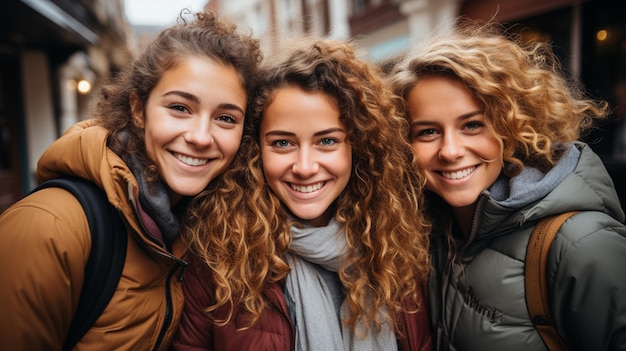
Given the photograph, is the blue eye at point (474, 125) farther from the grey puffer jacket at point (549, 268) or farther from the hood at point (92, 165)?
the hood at point (92, 165)

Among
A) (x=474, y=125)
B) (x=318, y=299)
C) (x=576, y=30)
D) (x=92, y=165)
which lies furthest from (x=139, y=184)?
(x=576, y=30)

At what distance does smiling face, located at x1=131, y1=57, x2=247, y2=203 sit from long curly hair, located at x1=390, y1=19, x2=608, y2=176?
88 centimetres

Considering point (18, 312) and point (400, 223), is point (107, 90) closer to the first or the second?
point (18, 312)

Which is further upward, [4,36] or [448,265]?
[4,36]

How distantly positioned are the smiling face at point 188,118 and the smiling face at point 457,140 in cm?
90

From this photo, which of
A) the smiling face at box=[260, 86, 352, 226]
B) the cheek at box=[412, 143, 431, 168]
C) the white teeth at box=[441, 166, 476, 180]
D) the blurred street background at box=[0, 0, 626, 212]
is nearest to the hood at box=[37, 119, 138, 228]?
the smiling face at box=[260, 86, 352, 226]

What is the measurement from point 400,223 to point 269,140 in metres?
0.77

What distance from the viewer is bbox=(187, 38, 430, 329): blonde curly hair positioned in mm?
1890

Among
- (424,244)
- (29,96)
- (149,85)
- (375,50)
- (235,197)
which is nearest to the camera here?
(149,85)

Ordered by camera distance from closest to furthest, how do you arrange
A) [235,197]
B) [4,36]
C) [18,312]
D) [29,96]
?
1. [18,312]
2. [235,197]
3. [4,36]
4. [29,96]

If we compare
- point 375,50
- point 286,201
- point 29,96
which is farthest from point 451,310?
point 375,50

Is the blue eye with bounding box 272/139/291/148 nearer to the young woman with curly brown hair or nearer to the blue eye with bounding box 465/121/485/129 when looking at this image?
the young woman with curly brown hair

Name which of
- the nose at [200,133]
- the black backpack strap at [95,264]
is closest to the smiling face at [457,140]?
the nose at [200,133]

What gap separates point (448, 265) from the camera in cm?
205
